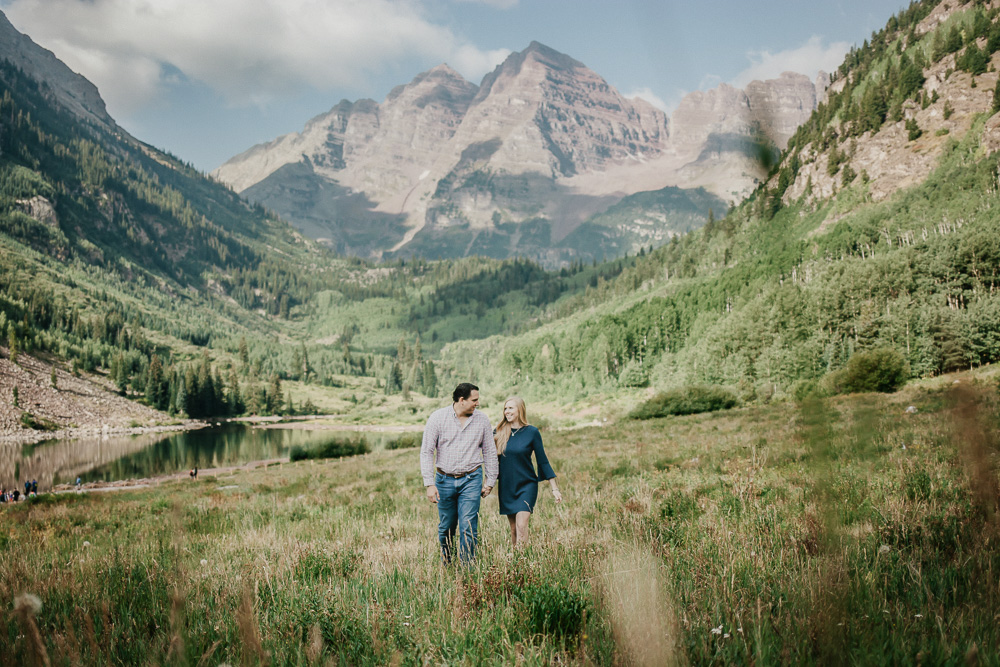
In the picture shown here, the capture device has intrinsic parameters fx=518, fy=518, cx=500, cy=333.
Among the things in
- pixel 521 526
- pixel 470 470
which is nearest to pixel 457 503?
pixel 470 470

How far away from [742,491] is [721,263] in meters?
167

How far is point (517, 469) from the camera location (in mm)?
8086

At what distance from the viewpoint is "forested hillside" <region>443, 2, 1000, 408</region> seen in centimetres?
5569

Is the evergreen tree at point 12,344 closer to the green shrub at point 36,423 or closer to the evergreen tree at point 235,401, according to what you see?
the green shrub at point 36,423

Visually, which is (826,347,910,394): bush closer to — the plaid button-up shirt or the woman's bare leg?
the woman's bare leg

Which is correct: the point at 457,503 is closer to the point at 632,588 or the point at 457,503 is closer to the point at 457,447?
the point at 457,447

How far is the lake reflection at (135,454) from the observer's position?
6444 cm

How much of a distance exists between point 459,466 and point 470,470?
A: 0.17 metres

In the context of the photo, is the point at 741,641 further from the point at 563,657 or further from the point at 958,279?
the point at 958,279

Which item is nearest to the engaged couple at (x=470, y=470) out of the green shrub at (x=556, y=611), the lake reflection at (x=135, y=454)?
the green shrub at (x=556, y=611)

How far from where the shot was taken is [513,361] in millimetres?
163875

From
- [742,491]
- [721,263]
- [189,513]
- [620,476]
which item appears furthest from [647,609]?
[721,263]

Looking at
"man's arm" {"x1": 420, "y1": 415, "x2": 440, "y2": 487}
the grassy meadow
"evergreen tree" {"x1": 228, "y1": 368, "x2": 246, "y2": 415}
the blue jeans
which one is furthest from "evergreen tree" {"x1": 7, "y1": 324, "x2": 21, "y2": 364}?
the blue jeans

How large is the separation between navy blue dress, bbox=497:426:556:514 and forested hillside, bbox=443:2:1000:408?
122 ft
